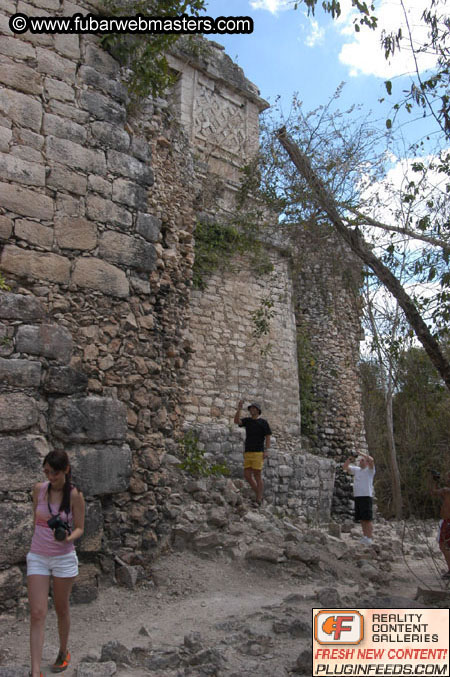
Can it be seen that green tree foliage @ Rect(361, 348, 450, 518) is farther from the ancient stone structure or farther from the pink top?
the pink top

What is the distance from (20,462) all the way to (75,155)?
258 cm

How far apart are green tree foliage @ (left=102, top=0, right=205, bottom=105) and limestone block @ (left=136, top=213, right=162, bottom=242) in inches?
46.7

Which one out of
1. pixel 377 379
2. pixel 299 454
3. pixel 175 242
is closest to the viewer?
pixel 175 242

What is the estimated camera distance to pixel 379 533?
10203 millimetres

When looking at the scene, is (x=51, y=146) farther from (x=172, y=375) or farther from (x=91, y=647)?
(x=91, y=647)

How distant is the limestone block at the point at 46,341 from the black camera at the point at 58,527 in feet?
5.14

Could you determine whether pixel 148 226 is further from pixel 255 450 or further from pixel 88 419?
pixel 255 450

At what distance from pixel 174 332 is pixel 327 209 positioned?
244cm

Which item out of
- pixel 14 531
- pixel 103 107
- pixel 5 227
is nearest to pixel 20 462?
pixel 14 531

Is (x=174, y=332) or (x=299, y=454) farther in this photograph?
(x=299, y=454)

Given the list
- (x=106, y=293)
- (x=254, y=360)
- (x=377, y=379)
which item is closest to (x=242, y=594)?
(x=106, y=293)

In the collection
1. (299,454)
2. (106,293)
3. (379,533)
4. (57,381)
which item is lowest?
(379,533)

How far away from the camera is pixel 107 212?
525 cm

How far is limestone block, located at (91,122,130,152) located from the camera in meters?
5.28
